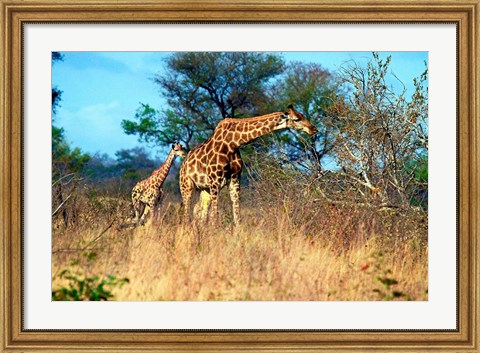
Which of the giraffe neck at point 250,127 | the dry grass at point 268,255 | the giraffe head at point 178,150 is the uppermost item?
the giraffe neck at point 250,127

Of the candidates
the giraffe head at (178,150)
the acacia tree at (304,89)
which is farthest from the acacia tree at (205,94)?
the giraffe head at (178,150)

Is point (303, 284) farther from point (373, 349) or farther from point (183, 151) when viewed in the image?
point (183, 151)

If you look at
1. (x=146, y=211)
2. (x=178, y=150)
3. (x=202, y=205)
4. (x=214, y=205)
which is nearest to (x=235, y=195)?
(x=214, y=205)

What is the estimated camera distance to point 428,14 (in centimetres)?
659

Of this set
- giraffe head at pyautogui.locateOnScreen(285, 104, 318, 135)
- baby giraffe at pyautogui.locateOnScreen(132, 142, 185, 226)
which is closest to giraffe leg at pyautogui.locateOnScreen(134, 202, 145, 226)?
baby giraffe at pyautogui.locateOnScreen(132, 142, 185, 226)

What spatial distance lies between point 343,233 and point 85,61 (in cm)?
539

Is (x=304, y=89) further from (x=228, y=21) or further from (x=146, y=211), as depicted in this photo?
(x=228, y=21)

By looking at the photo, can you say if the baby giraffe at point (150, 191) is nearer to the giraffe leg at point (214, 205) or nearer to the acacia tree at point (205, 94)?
the giraffe leg at point (214, 205)

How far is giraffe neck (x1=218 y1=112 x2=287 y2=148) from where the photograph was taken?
994cm

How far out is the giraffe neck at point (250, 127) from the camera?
9938 millimetres

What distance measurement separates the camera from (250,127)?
10.1 m

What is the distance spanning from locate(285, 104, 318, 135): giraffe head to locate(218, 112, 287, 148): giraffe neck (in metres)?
0.10

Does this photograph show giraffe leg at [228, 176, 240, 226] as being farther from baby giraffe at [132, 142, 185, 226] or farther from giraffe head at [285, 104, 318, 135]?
baby giraffe at [132, 142, 185, 226]

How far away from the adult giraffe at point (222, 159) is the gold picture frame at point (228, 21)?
10.9 ft
